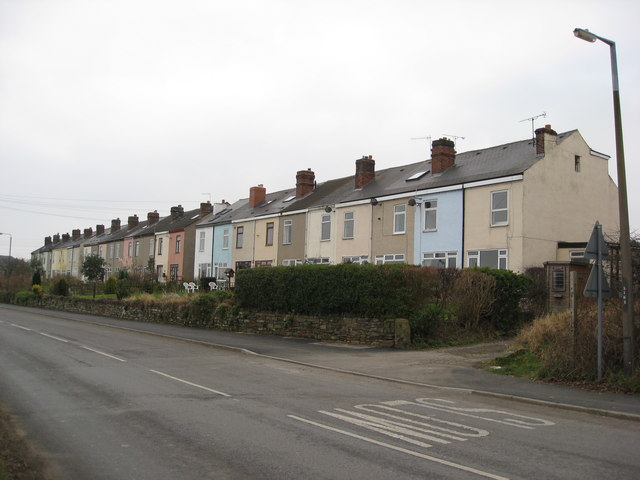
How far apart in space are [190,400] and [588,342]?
7.82m

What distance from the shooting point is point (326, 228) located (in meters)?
35.1

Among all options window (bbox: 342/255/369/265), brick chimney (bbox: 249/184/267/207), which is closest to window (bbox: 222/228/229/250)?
brick chimney (bbox: 249/184/267/207)

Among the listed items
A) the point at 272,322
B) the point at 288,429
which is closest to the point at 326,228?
the point at 272,322

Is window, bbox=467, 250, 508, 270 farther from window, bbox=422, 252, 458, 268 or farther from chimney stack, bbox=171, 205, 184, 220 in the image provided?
chimney stack, bbox=171, 205, 184, 220

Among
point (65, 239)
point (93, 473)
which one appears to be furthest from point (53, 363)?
point (65, 239)

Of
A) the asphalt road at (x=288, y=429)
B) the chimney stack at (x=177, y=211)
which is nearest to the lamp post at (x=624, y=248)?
the asphalt road at (x=288, y=429)

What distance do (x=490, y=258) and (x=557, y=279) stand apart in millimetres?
3439

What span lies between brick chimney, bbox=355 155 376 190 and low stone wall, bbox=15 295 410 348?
13.9 m

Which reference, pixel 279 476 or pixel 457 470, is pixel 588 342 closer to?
pixel 457 470

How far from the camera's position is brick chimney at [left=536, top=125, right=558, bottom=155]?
85.3 ft

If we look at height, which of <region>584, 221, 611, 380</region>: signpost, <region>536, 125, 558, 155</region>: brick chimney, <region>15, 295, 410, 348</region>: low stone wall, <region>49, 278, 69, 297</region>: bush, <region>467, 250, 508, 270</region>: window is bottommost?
<region>15, 295, 410, 348</region>: low stone wall

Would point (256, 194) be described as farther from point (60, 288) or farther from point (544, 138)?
point (544, 138)

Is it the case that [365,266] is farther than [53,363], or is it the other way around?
[365,266]

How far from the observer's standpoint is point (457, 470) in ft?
18.8
